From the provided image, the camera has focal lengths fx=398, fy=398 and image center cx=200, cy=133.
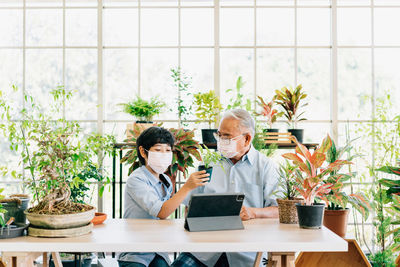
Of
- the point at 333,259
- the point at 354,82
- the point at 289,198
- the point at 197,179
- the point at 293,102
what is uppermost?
the point at 354,82

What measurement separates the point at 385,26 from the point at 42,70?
4.15 metres

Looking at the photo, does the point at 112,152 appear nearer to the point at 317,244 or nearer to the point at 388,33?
the point at 317,244

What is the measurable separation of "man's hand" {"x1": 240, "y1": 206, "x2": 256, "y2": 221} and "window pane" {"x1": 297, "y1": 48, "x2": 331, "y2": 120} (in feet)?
8.81

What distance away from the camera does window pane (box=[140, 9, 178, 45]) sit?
484cm

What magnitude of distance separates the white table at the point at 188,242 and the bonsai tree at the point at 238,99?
2.39 m

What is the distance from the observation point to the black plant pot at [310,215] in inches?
80.8

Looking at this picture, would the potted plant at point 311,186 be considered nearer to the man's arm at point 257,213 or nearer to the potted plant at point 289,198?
the potted plant at point 289,198

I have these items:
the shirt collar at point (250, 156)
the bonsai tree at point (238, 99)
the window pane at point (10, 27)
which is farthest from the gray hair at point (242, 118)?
the window pane at point (10, 27)

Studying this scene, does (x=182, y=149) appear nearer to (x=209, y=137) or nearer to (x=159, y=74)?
(x=209, y=137)

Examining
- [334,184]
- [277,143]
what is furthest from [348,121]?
[334,184]

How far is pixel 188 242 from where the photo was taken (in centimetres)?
180

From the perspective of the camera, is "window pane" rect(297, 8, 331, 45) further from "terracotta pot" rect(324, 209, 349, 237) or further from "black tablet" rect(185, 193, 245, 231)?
"black tablet" rect(185, 193, 245, 231)

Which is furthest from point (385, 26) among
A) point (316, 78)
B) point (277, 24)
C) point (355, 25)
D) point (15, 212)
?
point (15, 212)

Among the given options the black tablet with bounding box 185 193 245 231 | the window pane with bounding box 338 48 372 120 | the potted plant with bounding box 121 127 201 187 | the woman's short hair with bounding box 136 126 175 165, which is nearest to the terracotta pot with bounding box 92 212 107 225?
the black tablet with bounding box 185 193 245 231
